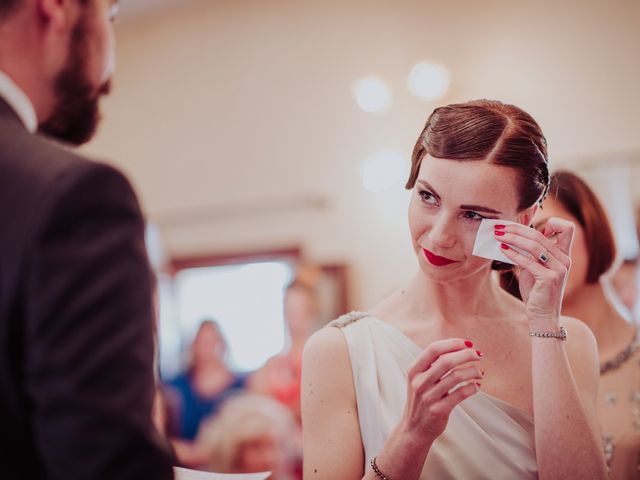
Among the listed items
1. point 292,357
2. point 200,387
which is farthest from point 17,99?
point 200,387

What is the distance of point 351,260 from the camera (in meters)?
3.99

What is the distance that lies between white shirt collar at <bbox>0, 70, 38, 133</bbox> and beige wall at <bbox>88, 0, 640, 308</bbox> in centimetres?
252

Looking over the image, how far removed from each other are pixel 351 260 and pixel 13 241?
332 centimetres

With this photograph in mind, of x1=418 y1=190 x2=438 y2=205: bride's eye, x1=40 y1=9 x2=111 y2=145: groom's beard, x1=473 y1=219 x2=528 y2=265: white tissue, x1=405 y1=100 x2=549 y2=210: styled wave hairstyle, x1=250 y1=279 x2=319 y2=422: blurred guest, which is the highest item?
x1=40 y1=9 x2=111 y2=145: groom's beard

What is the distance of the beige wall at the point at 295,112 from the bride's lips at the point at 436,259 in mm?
2128

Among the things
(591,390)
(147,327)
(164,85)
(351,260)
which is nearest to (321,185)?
(351,260)

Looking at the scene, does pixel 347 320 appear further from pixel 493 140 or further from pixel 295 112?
pixel 295 112

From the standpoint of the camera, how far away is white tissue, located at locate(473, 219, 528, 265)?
3.30 ft

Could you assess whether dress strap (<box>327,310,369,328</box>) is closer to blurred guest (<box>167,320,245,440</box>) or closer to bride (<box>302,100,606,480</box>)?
bride (<box>302,100,606,480</box>)

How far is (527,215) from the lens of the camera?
3.47 feet

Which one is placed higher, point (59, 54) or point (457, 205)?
point (59, 54)

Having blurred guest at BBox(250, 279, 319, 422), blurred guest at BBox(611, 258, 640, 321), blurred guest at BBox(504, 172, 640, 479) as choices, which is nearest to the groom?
blurred guest at BBox(504, 172, 640, 479)

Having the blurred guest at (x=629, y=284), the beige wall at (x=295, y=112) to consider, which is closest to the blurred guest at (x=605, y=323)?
the blurred guest at (x=629, y=284)

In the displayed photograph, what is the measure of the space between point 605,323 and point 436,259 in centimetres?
52
